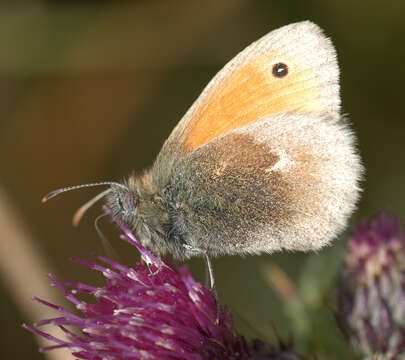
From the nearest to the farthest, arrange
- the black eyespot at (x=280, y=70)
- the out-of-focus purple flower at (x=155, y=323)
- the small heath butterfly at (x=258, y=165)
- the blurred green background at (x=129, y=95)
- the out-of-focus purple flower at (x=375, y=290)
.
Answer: the out-of-focus purple flower at (x=155, y=323) < the small heath butterfly at (x=258, y=165) < the black eyespot at (x=280, y=70) < the out-of-focus purple flower at (x=375, y=290) < the blurred green background at (x=129, y=95)

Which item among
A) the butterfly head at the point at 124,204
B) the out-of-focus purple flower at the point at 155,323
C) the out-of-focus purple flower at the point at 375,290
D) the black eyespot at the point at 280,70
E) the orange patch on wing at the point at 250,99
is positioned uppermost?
the black eyespot at the point at 280,70

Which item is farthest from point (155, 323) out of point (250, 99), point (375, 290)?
point (375, 290)

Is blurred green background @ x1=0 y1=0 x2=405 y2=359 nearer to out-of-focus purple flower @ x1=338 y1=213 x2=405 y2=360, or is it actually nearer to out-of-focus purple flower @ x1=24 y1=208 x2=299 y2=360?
out-of-focus purple flower @ x1=338 y1=213 x2=405 y2=360

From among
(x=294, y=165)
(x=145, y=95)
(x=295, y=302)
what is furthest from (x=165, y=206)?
(x=145, y=95)

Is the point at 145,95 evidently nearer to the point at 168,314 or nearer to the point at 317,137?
the point at 317,137

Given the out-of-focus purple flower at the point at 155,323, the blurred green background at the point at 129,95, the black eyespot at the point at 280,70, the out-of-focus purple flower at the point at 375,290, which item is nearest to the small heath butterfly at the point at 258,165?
the black eyespot at the point at 280,70

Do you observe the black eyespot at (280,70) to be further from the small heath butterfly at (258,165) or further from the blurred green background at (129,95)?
the blurred green background at (129,95)
